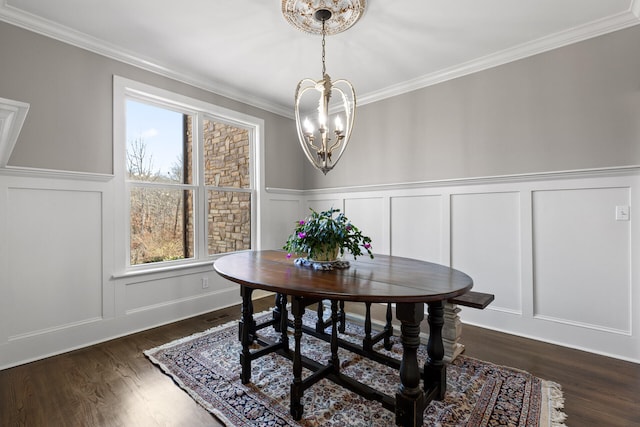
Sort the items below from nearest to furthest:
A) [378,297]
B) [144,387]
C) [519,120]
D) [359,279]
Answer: [378,297]
[359,279]
[144,387]
[519,120]

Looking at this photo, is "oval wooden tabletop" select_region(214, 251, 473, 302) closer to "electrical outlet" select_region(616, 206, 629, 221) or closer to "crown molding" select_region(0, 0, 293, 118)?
"electrical outlet" select_region(616, 206, 629, 221)

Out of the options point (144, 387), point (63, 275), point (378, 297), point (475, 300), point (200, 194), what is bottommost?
point (144, 387)

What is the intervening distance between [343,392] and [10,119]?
2.23 m

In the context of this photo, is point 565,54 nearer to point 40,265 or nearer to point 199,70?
point 199,70

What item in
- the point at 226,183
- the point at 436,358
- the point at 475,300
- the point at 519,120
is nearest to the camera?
the point at 436,358

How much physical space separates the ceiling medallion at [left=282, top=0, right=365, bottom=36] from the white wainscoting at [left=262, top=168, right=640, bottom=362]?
1.79 meters

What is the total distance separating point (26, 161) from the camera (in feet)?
7.16

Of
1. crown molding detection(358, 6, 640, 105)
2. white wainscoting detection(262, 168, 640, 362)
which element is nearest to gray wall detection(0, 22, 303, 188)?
crown molding detection(358, 6, 640, 105)

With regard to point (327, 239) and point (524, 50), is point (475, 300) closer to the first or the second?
point (327, 239)

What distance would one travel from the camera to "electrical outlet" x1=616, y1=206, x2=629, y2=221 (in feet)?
7.29

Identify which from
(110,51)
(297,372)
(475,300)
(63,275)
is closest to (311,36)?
(110,51)

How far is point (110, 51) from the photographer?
2.56 m

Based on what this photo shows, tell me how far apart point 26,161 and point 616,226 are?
14.7ft

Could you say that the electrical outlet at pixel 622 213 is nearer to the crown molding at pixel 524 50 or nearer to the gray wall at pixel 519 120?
the gray wall at pixel 519 120
